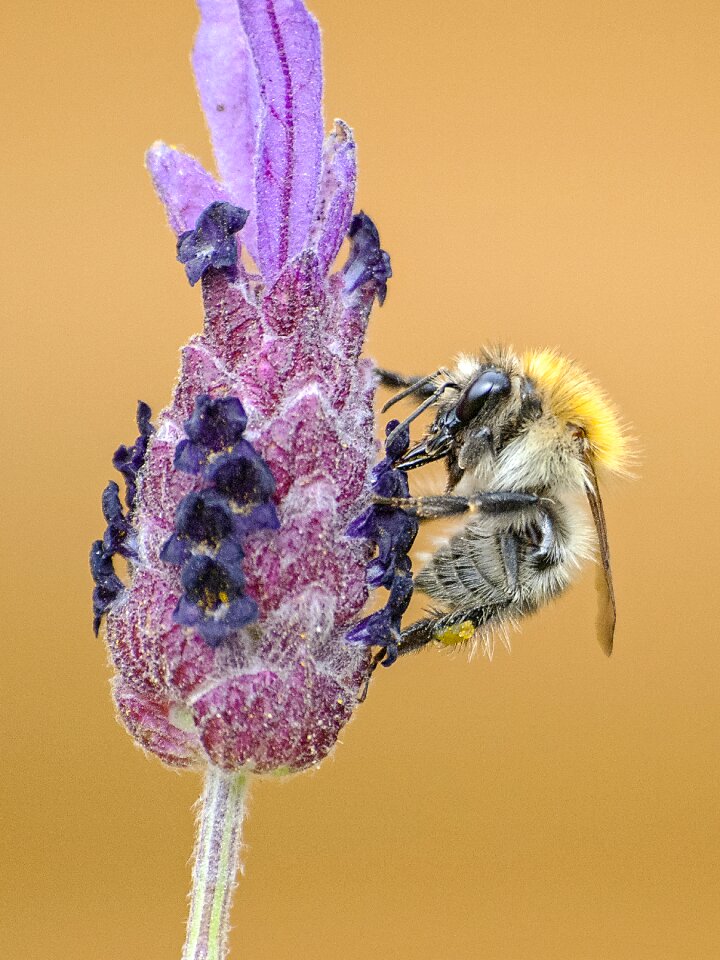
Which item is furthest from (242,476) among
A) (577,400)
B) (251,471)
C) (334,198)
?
(577,400)

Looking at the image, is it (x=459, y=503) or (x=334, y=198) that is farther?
(x=459, y=503)

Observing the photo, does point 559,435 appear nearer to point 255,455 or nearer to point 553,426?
point 553,426

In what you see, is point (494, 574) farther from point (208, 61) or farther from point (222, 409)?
point (208, 61)

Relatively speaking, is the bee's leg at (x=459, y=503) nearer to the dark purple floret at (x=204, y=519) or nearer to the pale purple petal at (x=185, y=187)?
the dark purple floret at (x=204, y=519)

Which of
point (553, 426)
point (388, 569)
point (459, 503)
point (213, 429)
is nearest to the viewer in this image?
point (213, 429)

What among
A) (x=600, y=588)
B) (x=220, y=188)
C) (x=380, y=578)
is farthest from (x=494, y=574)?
(x=220, y=188)
